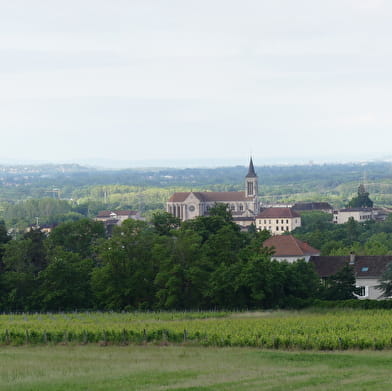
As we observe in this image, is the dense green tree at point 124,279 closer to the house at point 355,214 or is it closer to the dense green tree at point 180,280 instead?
the dense green tree at point 180,280

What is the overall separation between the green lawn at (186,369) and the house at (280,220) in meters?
127

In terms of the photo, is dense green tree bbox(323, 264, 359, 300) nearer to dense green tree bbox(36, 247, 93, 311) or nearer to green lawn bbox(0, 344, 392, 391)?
dense green tree bbox(36, 247, 93, 311)

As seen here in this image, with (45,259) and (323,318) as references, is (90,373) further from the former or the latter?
(45,259)

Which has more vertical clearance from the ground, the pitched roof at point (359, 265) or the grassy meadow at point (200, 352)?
the grassy meadow at point (200, 352)

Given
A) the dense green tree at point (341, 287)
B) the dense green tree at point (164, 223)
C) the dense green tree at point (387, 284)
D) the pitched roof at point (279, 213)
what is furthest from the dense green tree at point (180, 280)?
the pitched roof at point (279, 213)

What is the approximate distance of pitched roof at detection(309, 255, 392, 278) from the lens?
232 feet

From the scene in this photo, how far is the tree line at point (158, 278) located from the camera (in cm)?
5953

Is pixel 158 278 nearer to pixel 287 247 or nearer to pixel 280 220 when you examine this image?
pixel 287 247

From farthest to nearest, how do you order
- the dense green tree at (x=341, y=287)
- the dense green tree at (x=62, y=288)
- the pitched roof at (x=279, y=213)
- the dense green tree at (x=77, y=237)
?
the pitched roof at (x=279, y=213) → the dense green tree at (x=77, y=237) → the dense green tree at (x=62, y=288) → the dense green tree at (x=341, y=287)

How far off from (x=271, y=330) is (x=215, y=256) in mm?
24696

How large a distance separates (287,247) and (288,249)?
0.85ft

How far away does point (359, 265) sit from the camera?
72438 millimetres

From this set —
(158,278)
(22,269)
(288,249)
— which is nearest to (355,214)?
(288,249)

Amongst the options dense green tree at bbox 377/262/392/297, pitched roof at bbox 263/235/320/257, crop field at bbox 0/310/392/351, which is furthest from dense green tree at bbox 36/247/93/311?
pitched roof at bbox 263/235/320/257
